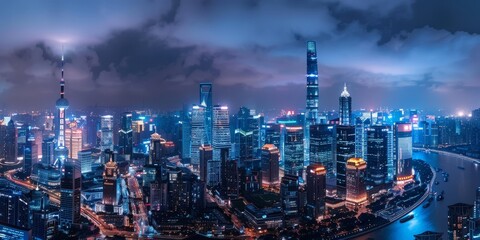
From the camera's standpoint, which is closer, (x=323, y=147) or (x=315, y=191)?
(x=315, y=191)

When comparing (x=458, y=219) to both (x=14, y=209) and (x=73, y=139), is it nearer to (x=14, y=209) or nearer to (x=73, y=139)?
(x=14, y=209)

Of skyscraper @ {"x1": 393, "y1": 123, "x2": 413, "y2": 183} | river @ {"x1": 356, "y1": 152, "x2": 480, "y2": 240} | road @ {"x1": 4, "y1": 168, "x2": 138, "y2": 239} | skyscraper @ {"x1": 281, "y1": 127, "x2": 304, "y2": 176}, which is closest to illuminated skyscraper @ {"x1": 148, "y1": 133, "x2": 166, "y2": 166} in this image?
road @ {"x1": 4, "y1": 168, "x2": 138, "y2": 239}

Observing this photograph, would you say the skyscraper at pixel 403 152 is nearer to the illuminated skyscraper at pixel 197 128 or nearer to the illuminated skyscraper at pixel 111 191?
the illuminated skyscraper at pixel 197 128

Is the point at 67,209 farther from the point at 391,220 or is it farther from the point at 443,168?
the point at 443,168

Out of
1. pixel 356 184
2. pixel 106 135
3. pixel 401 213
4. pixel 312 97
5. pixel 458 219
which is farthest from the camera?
pixel 312 97

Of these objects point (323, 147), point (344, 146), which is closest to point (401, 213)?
point (344, 146)

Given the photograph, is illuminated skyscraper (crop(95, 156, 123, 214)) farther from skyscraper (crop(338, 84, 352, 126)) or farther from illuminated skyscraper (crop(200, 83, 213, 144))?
skyscraper (crop(338, 84, 352, 126))
